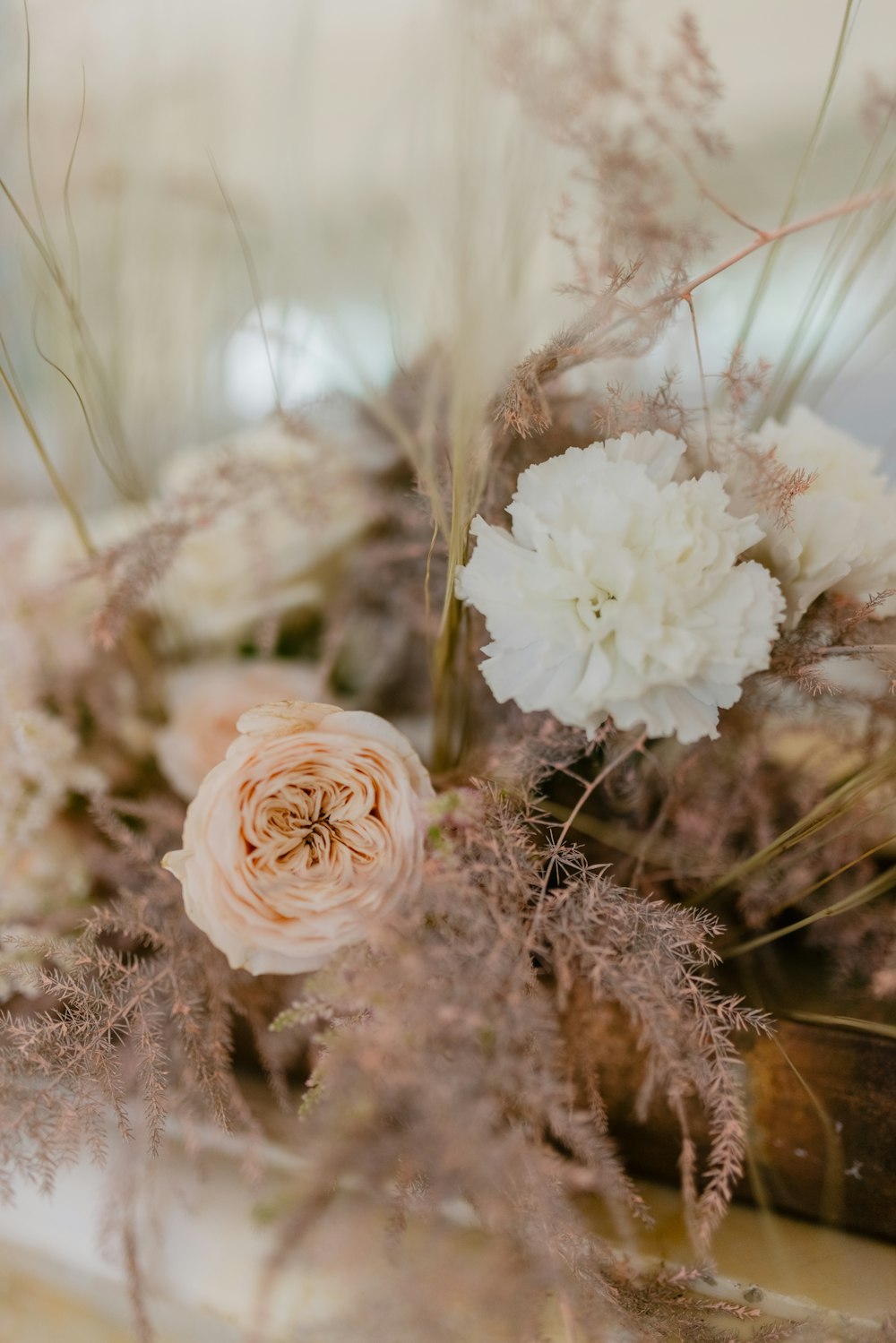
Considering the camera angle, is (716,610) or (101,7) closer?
(716,610)

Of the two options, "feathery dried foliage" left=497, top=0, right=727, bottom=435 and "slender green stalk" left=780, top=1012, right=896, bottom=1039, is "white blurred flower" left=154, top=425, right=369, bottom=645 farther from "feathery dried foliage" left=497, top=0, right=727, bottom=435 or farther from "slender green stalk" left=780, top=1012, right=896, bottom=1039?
"slender green stalk" left=780, top=1012, right=896, bottom=1039

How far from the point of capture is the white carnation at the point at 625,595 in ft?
0.79

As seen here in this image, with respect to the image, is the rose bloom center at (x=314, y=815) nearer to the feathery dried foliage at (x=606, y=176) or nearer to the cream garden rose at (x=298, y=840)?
the cream garden rose at (x=298, y=840)

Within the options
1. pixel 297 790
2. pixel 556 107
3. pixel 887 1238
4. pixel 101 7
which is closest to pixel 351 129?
pixel 101 7

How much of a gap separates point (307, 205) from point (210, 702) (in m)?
0.34

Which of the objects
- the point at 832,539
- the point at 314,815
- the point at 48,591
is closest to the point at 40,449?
the point at 48,591

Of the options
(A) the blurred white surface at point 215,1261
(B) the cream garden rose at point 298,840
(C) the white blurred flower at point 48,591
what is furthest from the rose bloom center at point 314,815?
(C) the white blurred flower at point 48,591

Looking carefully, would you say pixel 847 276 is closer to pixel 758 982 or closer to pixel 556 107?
pixel 556 107

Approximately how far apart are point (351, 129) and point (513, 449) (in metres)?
0.77

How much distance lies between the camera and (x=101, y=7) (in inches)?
23.2

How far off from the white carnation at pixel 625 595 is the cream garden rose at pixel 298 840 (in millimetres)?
54

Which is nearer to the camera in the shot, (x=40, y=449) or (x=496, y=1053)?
(x=496, y=1053)

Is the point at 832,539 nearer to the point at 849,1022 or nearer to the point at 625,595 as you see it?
the point at 625,595

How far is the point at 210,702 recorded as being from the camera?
47cm
